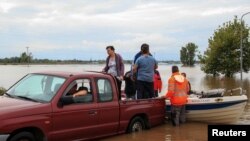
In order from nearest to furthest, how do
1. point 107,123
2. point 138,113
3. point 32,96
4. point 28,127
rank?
1. point 28,127
2. point 32,96
3. point 107,123
4. point 138,113

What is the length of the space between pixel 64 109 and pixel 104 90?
4.70ft

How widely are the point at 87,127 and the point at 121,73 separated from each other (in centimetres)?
322

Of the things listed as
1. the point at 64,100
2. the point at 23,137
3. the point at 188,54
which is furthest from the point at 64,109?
the point at 188,54

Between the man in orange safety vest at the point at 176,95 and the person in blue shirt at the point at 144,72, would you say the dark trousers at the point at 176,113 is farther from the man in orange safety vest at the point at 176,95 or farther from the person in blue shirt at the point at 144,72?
the person in blue shirt at the point at 144,72

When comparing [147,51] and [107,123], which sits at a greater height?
[147,51]

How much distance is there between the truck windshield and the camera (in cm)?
867

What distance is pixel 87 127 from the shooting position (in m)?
9.26

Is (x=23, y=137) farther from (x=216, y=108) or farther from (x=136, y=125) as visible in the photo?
(x=216, y=108)

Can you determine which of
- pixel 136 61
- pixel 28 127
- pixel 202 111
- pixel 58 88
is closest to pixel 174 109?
pixel 202 111

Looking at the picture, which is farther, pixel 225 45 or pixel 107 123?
pixel 225 45

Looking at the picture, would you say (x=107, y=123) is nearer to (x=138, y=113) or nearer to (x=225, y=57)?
(x=138, y=113)

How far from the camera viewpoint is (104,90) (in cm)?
980

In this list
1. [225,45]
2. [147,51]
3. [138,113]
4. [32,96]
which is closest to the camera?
[32,96]

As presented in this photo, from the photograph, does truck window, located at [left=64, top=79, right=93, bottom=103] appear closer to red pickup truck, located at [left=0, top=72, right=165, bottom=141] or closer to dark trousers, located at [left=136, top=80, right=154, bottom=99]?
red pickup truck, located at [left=0, top=72, right=165, bottom=141]
